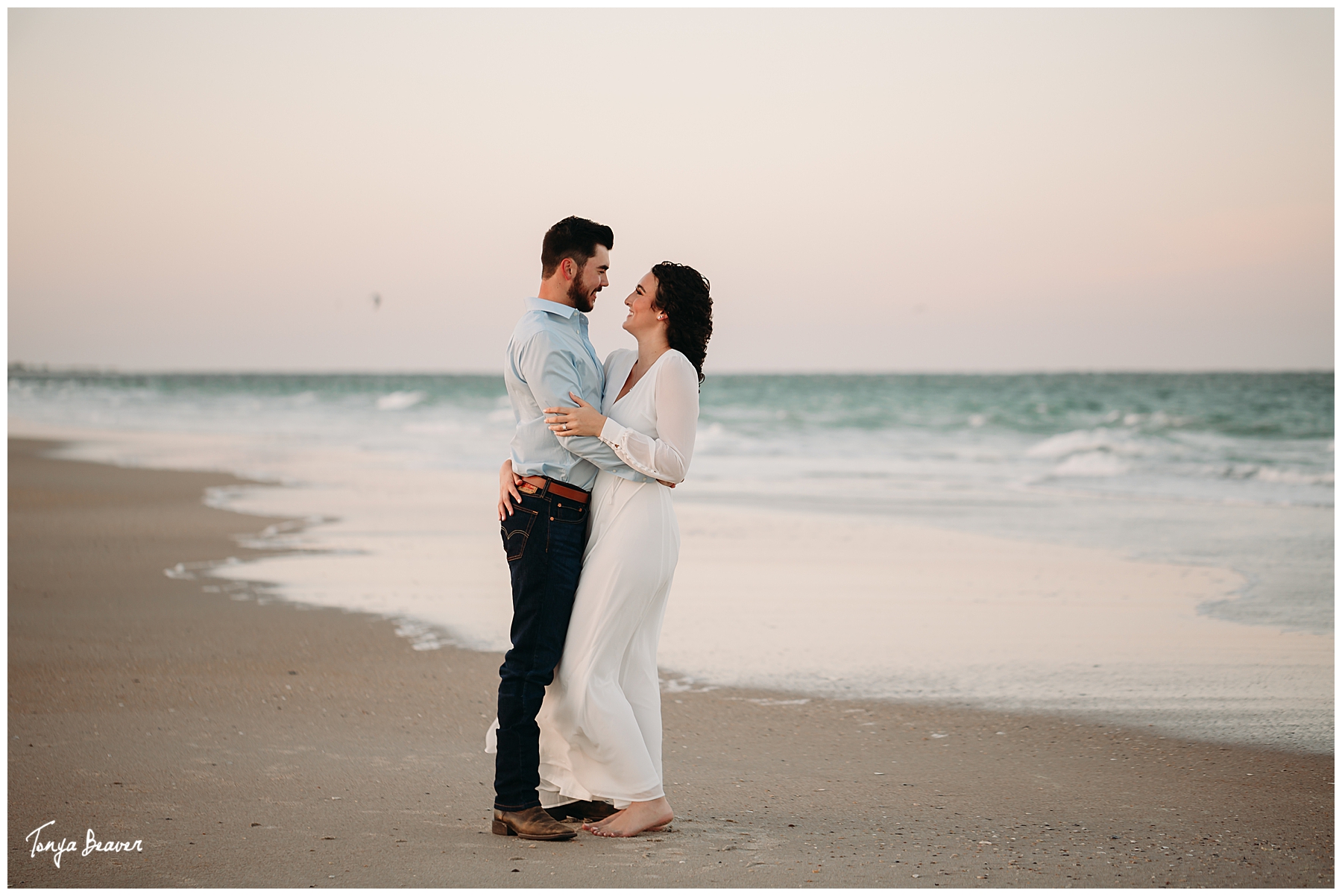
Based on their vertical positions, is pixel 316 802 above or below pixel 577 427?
below

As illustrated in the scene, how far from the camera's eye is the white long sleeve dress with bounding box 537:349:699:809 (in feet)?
11.7

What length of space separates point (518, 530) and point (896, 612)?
380 cm

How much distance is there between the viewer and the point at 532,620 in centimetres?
357

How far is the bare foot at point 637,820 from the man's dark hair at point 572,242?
168cm

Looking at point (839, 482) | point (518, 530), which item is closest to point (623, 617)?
point (518, 530)

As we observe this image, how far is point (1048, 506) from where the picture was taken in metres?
12.2

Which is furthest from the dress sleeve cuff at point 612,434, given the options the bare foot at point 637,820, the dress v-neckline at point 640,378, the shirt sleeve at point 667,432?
the bare foot at point 637,820

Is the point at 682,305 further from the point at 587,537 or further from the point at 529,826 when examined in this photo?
the point at 529,826

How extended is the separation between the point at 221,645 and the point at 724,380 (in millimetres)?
51782

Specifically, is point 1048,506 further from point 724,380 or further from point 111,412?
point 724,380

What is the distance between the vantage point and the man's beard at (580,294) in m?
3.65

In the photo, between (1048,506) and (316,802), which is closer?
(316,802)

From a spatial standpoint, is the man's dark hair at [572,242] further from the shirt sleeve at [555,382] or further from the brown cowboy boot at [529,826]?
the brown cowboy boot at [529,826]

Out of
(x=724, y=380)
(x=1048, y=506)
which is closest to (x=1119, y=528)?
(x=1048, y=506)
